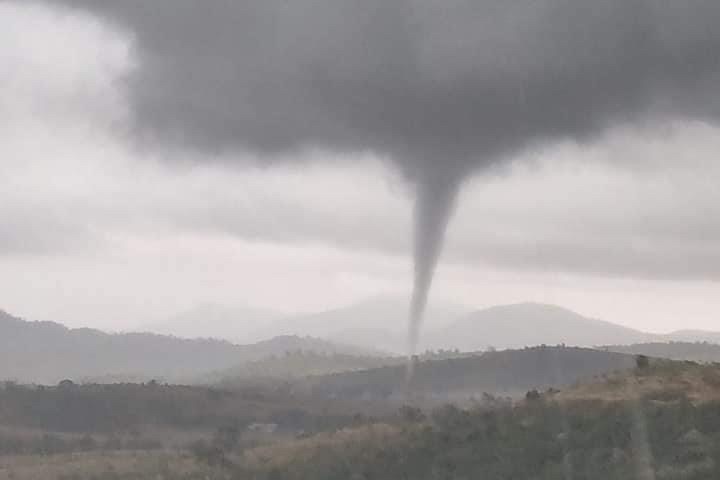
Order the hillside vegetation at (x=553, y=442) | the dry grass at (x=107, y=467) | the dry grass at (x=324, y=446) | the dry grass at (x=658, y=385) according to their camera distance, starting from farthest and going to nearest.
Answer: the dry grass at (x=107, y=467), the dry grass at (x=324, y=446), the dry grass at (x=658, y=385), the hillside vegetation at (x=553, y=442)

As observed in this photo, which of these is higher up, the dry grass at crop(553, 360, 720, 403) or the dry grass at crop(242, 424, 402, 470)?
the dry grass at crop(553, 360, 720, 403)

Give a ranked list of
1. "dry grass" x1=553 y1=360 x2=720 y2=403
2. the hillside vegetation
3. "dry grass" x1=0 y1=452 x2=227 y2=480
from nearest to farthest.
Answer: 1. the hillside vegetation
2. "dry grass" x1=553 y1=360 x2=720 y2=403
3. "dry grass" x1=0 y1=452 x2=227 y2=480

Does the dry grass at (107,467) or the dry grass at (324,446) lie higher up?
the dry grass at (324,446)

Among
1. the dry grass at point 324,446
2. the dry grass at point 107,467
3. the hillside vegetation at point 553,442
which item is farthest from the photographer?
the dry grass at point 107,467

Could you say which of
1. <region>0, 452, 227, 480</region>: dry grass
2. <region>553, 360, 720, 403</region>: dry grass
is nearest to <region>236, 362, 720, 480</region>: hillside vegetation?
<region>553, 360, 720, 403</region>: dry grass

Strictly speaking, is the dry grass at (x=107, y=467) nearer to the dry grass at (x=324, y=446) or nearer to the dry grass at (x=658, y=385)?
the dry grass at (x=324, y=446)

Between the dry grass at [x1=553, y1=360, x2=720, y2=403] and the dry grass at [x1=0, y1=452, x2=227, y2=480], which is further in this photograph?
the dry grass at [x1=0, y1=452, x2=227, y2=480]

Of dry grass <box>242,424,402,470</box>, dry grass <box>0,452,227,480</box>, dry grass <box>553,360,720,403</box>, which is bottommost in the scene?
dry grass <box>0,452,227,480</box>

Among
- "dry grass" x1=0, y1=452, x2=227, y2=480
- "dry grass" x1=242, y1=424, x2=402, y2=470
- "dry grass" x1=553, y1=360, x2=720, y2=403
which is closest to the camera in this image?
"dry grass" x1=553, y1=360, x2=720, y2=403

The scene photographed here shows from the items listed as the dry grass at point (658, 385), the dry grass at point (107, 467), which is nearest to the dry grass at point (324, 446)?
the dry grass at point (107, 467)

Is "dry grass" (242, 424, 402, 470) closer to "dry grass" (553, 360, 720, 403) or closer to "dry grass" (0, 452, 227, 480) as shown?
"dry grass" (0, 452, 227, 480)

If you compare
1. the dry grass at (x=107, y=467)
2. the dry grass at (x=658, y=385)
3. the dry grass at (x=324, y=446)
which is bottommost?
the dry grass at (x=107, y=467)
